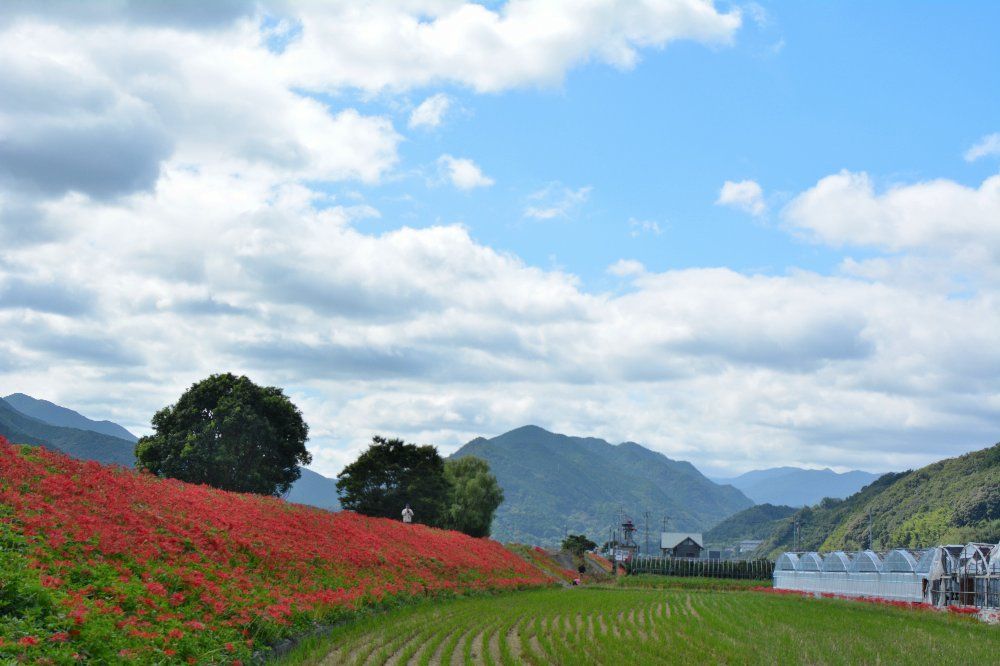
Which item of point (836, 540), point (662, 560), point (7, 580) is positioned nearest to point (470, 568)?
point (7, 580)

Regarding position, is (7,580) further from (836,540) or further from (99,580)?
(836,540)

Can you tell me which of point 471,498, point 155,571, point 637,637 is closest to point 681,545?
point 471,498

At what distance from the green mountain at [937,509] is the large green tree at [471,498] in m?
80.7

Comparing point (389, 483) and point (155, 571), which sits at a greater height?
point (389, 483)

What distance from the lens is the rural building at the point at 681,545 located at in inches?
5566

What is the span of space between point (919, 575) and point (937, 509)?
105m

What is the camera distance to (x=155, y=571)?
20000 mm

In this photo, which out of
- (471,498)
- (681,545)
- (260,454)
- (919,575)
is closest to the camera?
(919,575)

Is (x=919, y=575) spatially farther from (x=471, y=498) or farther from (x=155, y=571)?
(x=155, y=571)

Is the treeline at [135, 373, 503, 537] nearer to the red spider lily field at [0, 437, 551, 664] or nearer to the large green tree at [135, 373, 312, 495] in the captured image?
the large green tree at [135, 373, 312, 495]

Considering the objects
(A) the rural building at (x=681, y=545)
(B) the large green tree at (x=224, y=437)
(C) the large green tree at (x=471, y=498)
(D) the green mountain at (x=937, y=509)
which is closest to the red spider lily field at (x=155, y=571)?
(B) the large green tree at (x=224, y=437)

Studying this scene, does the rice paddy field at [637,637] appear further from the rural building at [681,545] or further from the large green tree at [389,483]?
the rural building at [681,545]

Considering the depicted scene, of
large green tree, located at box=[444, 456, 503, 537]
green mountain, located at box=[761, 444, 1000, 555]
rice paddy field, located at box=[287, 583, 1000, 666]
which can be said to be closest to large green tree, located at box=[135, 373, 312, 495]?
large green tree, located at box=[444, 456, 503, 537]

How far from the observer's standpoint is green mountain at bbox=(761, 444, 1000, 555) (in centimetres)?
13025
